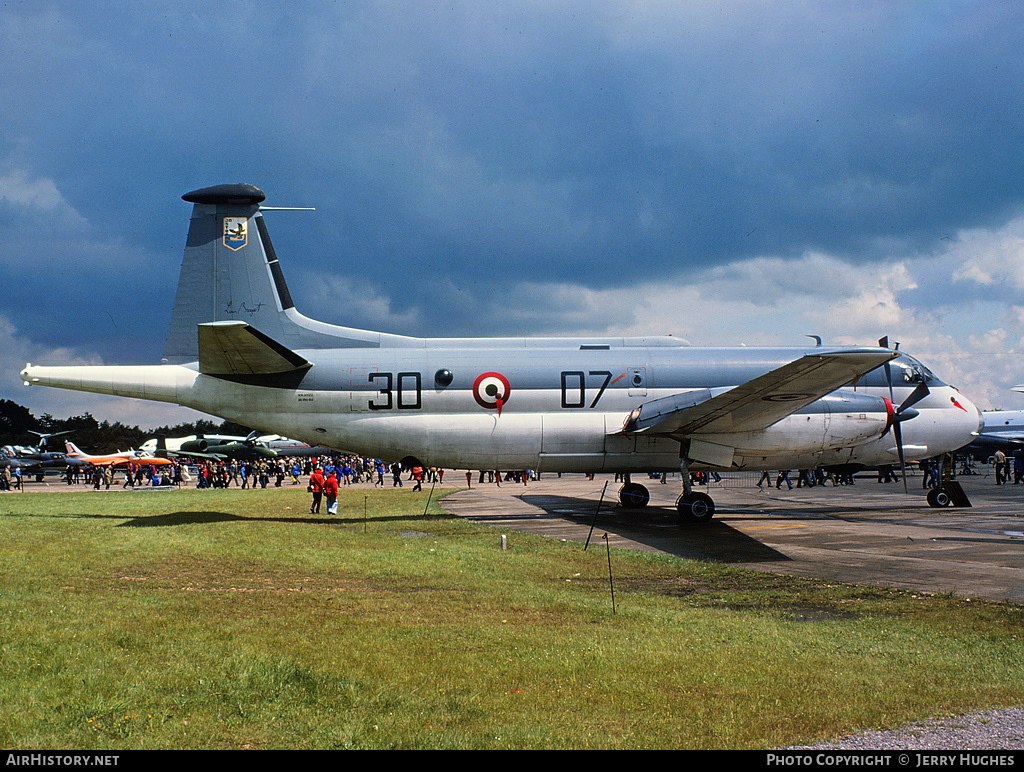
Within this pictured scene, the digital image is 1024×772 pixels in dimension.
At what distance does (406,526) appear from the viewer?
20.0 metres

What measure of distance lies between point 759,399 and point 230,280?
53.0ft

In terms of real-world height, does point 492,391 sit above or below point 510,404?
above

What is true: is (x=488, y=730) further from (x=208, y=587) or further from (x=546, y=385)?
(x=546, y=385)

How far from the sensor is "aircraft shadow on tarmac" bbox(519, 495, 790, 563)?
→ 14.0 meters

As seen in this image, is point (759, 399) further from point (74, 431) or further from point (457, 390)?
point (74, 431)

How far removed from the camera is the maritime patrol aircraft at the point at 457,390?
779 inches

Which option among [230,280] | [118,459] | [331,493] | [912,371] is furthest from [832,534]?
[118,459]

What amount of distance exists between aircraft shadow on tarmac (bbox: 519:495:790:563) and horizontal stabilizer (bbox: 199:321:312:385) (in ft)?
32.1

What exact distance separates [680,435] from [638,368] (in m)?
2.53

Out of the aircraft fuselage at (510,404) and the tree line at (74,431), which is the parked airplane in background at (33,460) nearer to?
the tree line at (74,431)

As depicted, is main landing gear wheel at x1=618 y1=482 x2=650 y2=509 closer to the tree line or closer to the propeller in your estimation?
the propeller

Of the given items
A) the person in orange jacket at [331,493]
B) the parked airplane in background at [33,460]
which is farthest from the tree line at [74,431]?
the person in orange jacket at [331,493]

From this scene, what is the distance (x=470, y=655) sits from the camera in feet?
22.3

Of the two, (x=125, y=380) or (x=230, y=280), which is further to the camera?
(x=230, y=280)
